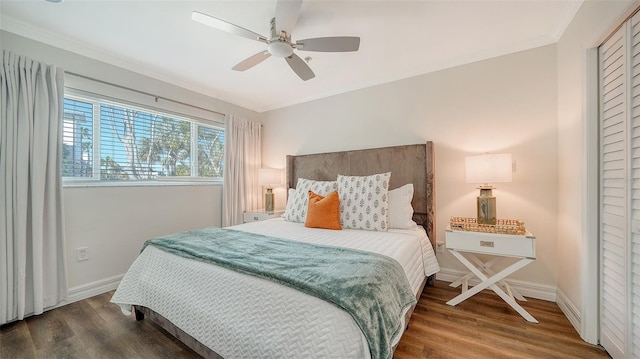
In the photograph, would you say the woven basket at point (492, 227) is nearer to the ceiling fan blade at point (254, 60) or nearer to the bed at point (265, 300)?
the bed at point (265, 300)

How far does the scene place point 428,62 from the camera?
2525 mm

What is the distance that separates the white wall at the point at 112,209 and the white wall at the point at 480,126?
212 cm

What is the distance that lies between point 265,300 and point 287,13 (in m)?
1.64

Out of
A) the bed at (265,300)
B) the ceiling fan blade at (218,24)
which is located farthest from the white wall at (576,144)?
the ceiling fan blade at (218,24)

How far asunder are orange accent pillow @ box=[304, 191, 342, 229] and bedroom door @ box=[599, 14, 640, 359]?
178 cm

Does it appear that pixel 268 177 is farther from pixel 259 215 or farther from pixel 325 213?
pixel 325 213

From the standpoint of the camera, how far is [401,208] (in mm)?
2391

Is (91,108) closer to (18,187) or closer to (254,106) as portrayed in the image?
(18,187)

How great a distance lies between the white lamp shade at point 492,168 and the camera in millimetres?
1933

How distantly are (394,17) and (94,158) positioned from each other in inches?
119

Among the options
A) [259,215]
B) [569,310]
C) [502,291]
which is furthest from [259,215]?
[569,310]

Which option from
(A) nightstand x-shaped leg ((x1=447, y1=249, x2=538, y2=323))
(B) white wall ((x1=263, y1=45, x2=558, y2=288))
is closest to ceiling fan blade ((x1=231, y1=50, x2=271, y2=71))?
(B) white wall ((x1=263, y1=45, x2=558, y2=288))

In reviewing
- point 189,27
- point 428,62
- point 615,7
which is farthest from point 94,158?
point 615,7

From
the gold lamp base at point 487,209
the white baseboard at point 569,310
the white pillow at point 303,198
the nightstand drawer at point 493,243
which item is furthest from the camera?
the white pillow at point 303,198
